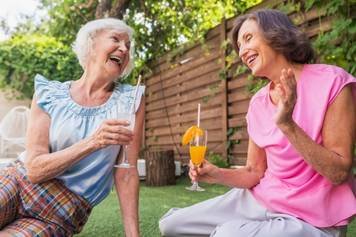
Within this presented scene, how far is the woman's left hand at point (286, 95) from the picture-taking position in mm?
1510

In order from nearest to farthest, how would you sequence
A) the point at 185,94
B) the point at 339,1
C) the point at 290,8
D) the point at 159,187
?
the point at 339,1 → the point at 290,8 → the point at 159,187 → the point at 185,94

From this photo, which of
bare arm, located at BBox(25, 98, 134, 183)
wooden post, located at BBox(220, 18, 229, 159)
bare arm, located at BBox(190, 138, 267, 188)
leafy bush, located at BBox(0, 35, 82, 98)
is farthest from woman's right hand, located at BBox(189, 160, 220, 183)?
leafy bush, located at BBox(0, 35, 82, 98)

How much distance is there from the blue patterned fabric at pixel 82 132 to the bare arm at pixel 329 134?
0.85 metres

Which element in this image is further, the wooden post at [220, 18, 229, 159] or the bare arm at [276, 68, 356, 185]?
the wooden post at [220, 18, 229, 159]

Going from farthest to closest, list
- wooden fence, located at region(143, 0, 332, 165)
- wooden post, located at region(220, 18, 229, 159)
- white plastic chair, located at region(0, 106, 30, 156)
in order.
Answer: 1. white plastic chair, located at region(0, 106, 30, 156)
2. wooden post, located at region(220, 18, 229, 159)
3. wooden fence, located at region(143, 0, 332, 165)

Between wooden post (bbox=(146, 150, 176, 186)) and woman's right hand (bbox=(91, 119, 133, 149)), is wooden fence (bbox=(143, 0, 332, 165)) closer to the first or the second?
wooden post (bbox=(146, 150, 176, 186))

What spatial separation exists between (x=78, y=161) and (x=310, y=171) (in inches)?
39.5

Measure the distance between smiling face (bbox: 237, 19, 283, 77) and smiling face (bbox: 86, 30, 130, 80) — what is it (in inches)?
23.8

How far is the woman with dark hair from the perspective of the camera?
163 centimetres

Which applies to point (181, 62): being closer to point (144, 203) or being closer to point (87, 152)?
point (144, 203)

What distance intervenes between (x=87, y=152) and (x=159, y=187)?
4.38 metres

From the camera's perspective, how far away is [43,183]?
6.90ft

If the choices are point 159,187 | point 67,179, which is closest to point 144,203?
point 159,187

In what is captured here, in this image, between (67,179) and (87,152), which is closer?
(87,152)
